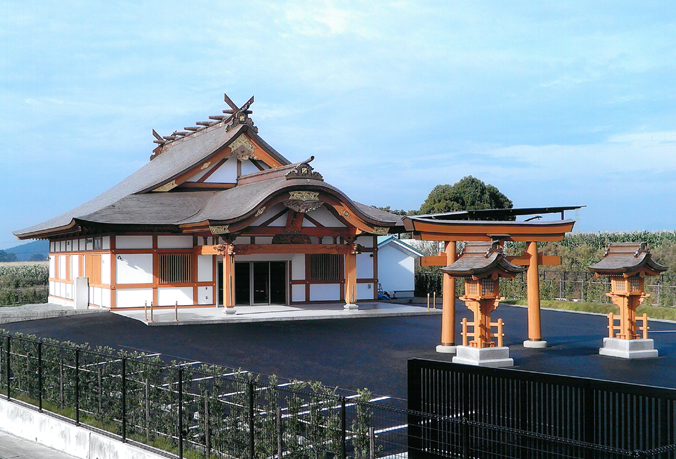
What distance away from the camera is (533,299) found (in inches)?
725

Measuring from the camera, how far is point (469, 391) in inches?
307

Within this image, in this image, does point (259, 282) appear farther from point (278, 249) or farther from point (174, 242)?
point (174, 242)

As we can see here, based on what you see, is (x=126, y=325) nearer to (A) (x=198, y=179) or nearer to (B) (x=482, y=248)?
(A) (x=198, y=179)

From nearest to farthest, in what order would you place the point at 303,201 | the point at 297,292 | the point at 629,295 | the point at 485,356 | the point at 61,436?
the point at 61,436, the point at 485,356, the point at 629,295, the point at 303,201, the point at 297,292

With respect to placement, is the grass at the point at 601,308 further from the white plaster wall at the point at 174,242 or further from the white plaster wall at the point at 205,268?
the white plaster wall at the point at 174,242

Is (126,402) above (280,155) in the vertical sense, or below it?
below

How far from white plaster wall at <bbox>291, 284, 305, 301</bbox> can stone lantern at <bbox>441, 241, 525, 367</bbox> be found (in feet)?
51.2

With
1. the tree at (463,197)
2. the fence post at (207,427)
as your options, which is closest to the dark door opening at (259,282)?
the fence post at (207,427)

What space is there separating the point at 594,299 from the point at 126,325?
19.9 m

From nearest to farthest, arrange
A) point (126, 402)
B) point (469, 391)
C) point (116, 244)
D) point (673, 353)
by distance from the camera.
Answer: point (469, 391) → point (126, 402) → point (673, 353) → point (116, 244)

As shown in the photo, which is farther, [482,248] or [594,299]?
[594,299]

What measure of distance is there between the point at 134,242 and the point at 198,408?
758 inches

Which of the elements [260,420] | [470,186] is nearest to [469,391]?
[260,420]

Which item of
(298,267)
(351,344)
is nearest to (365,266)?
(298,267)
